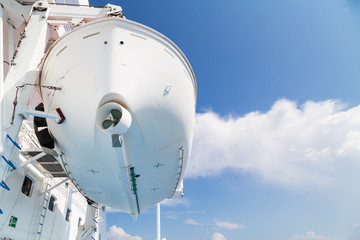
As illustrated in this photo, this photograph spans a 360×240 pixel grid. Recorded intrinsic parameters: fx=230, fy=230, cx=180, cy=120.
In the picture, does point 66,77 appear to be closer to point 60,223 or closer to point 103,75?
point 103,75

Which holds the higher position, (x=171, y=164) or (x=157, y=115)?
(x=157, y=115)

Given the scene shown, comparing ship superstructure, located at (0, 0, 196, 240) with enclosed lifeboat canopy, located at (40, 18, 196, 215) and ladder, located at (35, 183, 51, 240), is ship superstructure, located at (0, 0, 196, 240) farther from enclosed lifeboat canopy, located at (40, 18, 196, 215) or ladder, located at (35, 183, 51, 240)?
ladder, located at (35, 183, 51, 240)

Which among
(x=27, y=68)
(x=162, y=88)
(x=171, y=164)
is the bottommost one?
(x=171, y=164)

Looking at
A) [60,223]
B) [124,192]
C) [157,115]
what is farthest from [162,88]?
[60,223]

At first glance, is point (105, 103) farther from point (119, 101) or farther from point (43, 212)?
point (43, 212)

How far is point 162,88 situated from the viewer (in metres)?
4.05

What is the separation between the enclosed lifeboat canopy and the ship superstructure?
17 millimetres

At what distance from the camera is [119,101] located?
3752 millimetres

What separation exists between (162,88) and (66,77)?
1.77 m

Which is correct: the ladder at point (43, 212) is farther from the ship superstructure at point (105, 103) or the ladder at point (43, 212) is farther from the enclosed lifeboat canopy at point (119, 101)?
the enclosed lifeboat canopy at point (119, 101)

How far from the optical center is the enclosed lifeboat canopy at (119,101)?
3.79 metres

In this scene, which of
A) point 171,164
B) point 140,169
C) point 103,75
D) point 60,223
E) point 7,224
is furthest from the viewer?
point 60,223

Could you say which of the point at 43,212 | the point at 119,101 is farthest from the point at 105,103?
the point at 43,212

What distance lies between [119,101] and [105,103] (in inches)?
9.0
